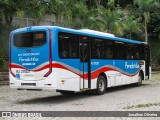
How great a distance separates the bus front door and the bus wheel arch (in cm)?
103

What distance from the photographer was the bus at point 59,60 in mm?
14539

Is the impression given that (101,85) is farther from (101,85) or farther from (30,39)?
(30,39)

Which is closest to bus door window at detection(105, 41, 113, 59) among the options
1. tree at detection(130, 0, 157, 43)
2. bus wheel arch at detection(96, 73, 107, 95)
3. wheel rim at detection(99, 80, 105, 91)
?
bus wheel arch at detection(96, 73, 107, 95)

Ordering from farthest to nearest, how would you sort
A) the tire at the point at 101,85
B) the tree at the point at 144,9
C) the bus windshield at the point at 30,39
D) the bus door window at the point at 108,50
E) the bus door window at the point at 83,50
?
the tree at the point at 144,9 → the bus door window at the point at 108,50 → the tire at the point at 101,85 → the bus door window at the point at 83,50 → the bus windshield at the point at 30,39

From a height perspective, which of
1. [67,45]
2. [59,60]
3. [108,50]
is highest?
[67,45]

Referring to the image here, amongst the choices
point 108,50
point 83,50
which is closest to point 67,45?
point 83,50

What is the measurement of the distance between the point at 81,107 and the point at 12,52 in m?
4.35

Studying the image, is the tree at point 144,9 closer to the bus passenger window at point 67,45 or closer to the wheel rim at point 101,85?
the wheel rim at point 101,85

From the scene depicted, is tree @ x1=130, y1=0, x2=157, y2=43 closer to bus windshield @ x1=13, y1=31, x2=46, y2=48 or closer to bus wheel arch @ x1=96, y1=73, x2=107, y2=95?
bus wheel arch @ x1=96, y1=73, x2=107, y2=95

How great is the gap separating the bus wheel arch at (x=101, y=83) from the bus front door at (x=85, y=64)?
40.5 inches

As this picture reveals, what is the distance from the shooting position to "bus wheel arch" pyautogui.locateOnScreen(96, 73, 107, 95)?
57.9 ft

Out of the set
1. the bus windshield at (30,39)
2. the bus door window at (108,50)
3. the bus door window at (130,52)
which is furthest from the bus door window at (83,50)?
→ the bus door window at (130,52)

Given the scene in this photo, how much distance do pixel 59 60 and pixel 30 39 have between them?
1.63 m

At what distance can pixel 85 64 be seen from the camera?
653 inches
